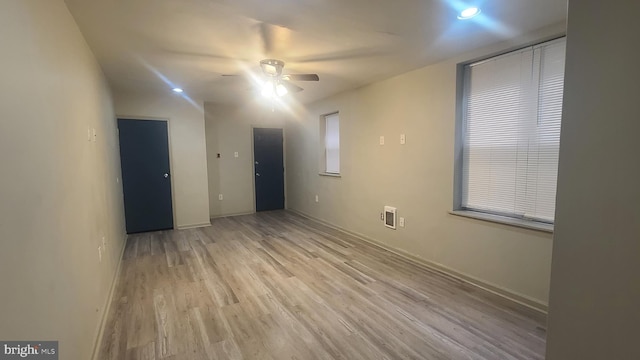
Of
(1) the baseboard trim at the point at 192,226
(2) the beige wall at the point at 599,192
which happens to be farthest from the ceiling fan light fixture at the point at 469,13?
(1) the baseboard trim at the point at 192,226

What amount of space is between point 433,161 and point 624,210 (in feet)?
8.29

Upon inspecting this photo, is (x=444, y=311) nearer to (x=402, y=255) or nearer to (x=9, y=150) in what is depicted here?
(x=402, y=255)

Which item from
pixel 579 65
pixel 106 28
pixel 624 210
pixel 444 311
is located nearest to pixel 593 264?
pixel 624 210

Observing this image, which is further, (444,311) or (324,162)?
(324,162)

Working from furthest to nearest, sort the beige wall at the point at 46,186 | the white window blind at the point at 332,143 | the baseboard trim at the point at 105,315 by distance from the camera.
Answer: the white window blind at the point at 332,143 → the baseboard trim at the point at 105,315 → the beige wall at the point at 46,186

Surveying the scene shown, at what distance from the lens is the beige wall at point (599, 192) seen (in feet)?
2.93

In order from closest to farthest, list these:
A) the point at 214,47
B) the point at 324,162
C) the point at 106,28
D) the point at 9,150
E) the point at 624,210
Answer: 1. the point at 624,210
2. the point at 9,150
3. the point at 106,28
4. the point at 214,47
5. the point at 324,162

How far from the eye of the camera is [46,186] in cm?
137

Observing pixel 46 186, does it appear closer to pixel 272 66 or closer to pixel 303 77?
pixel 272 66

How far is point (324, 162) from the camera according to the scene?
18.6 feet

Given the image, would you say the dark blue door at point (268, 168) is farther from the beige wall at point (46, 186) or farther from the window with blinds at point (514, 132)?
the window with blinds at point (514, 132)

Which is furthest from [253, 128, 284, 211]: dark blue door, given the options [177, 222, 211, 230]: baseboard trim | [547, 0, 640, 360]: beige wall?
[547, 0, 640, 360]: beige wall

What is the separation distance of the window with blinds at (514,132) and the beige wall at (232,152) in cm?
451

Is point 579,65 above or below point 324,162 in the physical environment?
above
